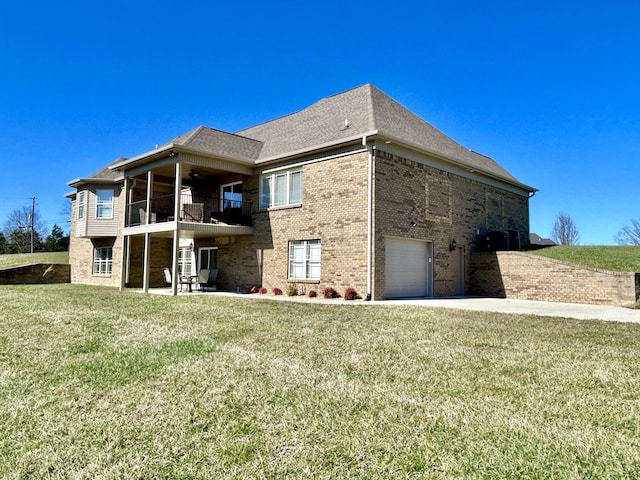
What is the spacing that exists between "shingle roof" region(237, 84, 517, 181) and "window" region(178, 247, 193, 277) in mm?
6420

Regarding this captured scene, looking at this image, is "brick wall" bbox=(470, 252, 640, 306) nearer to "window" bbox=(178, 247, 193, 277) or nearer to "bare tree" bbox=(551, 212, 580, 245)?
"window" bbox=(178, 247, 193, 277)

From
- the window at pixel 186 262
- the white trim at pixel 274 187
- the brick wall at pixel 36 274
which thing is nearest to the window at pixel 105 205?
the brick wall at pixel 36 274

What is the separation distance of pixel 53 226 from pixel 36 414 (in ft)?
211

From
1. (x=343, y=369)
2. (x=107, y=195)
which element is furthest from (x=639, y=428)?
(x=107, y=195)

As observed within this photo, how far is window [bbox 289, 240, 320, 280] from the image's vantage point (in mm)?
15422

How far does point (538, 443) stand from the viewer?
3.15 m

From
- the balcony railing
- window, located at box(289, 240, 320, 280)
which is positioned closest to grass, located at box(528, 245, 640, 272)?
window, located at box(289, 240, 320, 280)

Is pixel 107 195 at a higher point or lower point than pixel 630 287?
higher

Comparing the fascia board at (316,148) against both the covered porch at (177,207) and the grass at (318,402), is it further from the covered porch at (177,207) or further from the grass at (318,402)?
the grass at (318,402)

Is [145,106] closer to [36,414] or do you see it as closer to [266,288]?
[266,288]

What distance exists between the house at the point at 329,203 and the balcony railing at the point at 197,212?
56 millimetres

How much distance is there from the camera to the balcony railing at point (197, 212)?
57.9 feet

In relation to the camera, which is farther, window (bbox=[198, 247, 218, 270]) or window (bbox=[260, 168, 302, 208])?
window (bbox=[198, 247, 218, 270])

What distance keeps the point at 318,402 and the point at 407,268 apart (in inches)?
467
